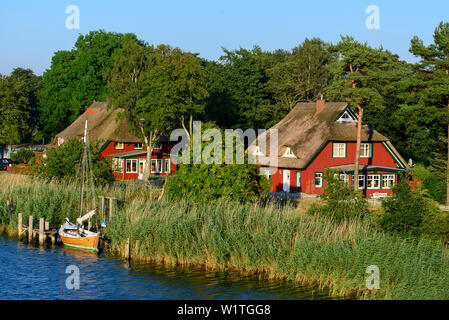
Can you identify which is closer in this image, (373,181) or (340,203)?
(340,203)

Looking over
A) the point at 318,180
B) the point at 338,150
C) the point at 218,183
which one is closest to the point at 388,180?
the point at 338,150

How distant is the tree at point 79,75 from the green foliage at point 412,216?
5505 centimetres

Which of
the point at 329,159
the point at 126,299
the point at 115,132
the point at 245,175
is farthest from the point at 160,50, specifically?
the point at 126,299

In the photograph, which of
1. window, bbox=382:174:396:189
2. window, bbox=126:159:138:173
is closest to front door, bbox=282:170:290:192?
window, bbox=382:174:396:189

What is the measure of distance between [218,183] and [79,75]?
5171 centimetres

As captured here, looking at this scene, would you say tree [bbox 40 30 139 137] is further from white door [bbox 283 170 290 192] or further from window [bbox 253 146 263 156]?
white door [bbox 283 170 290 192]

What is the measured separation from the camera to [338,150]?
54.0 meters

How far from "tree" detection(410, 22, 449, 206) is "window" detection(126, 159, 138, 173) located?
30980 mm

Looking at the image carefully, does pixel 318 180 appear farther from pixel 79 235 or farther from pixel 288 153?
pixel 79 235

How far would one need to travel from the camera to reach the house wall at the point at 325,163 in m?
52.3

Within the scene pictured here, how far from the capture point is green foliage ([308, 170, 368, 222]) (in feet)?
97.4

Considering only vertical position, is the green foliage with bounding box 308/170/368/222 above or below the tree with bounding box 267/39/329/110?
below
